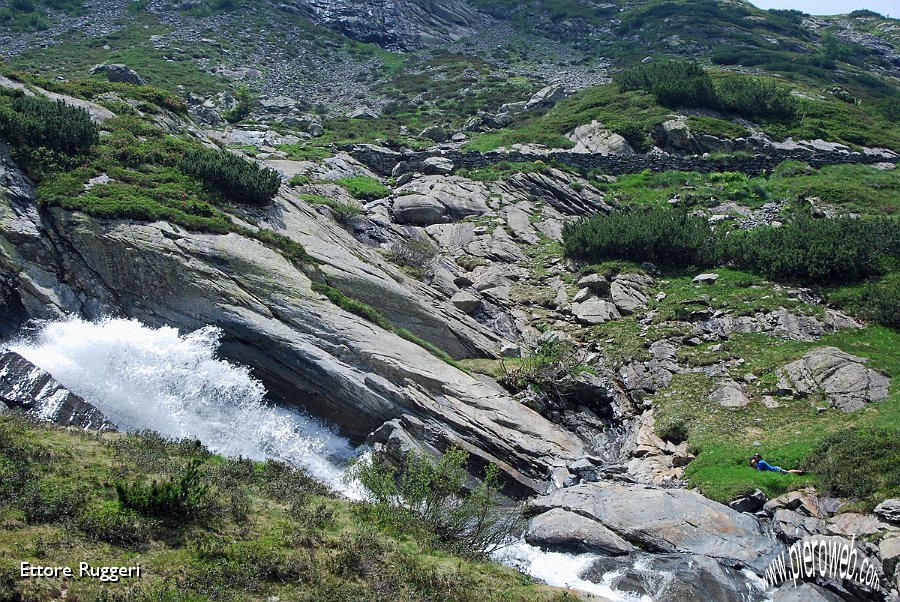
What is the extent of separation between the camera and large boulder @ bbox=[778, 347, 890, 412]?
66.8ft

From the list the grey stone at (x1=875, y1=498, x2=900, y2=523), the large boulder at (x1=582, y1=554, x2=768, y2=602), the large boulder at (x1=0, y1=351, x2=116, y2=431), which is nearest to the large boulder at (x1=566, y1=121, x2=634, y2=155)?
the grey stone at (x1=875, y1=498, x2=900, y2=523)

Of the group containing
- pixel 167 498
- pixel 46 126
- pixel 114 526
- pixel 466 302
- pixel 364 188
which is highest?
pixel 46 126

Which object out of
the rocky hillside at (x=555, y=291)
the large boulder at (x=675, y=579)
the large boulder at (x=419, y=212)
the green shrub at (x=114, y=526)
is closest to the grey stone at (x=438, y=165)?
the rocky hillside at (x=555, y=291)

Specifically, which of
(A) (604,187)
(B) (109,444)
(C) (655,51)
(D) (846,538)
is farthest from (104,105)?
(C) (655,51)

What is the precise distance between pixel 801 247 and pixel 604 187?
1719 centimetres

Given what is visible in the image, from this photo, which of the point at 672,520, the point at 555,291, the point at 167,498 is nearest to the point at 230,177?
the point at 555,291

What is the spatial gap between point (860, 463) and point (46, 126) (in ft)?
98.6

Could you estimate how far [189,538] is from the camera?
11125 millimetres

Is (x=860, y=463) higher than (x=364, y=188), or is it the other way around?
(x=860, y=463)

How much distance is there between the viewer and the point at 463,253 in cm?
3450

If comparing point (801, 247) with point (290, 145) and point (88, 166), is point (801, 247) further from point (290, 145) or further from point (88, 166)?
point (290, 145)

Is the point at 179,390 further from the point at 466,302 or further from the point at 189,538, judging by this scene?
the point at 466,302

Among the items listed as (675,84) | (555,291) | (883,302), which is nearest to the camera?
(883,302)

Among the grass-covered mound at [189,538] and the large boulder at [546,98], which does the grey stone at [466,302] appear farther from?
the large boulder at [546,98]
